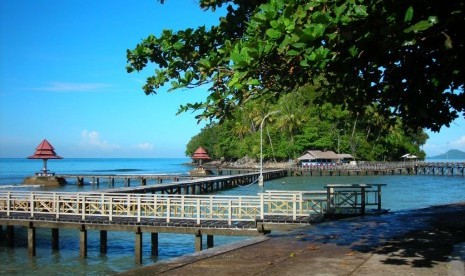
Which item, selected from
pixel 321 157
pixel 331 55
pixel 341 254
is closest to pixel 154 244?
pixel 341 254

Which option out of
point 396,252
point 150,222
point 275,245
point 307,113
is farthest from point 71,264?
point 307,113

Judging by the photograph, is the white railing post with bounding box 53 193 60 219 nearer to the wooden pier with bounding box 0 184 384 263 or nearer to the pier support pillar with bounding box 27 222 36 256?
the wooden pier with bounding box 0 184 384 263

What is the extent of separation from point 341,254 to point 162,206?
10768 millimetres

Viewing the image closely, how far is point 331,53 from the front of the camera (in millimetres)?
4895

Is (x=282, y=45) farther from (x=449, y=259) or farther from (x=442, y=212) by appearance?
(x=442, y=212)

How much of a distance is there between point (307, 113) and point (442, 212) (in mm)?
73297

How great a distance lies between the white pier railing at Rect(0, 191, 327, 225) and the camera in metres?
17.2

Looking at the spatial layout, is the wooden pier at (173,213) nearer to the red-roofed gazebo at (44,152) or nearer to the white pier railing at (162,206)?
the white pier railing at (162,206)

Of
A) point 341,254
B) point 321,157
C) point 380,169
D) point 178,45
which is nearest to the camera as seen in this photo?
point 178,45

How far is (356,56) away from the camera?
17.6ft

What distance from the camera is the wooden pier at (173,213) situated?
1670 cm

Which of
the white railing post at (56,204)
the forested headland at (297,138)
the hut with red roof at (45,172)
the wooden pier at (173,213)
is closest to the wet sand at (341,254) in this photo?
the wooden pier at (173,213)

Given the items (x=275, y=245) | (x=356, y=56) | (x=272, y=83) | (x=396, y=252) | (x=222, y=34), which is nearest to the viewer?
(x=356, y=56)

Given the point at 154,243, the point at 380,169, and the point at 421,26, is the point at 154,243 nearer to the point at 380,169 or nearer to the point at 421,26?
the point at 421,26
